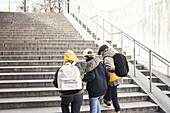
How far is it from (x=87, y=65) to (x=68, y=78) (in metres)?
0.38

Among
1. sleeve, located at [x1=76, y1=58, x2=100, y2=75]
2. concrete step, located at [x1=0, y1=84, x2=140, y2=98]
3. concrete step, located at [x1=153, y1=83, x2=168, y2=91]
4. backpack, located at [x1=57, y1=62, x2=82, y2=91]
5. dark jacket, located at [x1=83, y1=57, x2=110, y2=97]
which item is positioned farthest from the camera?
concrete step, located at [x1=153, y1=83, x2=168, y2=91]

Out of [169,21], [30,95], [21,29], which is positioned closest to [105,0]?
[21,29]

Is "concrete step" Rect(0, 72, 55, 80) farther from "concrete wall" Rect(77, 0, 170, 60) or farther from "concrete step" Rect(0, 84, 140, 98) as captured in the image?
"concrete wall" Rect(77, 0, 170, 60)

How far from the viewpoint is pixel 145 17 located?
710 centimetres

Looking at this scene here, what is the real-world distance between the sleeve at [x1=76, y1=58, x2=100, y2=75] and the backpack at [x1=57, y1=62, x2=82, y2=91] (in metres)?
0.13

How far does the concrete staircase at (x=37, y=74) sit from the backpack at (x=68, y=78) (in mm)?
1218

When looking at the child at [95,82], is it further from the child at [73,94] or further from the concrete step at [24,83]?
the concrete step at [24,83]

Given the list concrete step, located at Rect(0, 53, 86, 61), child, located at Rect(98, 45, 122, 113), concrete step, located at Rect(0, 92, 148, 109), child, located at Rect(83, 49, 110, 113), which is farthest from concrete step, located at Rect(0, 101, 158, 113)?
concrete step, located at Rect(0, 53, 86, 61)

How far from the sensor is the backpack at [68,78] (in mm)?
2717

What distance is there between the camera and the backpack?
2.72 meters

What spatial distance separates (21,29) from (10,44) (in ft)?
7.79

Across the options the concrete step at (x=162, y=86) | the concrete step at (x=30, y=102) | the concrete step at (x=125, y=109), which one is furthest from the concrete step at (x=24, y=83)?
the concrete step at (x=162, y=86)

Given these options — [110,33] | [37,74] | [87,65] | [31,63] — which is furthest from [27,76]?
[110,33]

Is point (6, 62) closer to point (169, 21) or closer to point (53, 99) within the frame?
point (53, 99)
